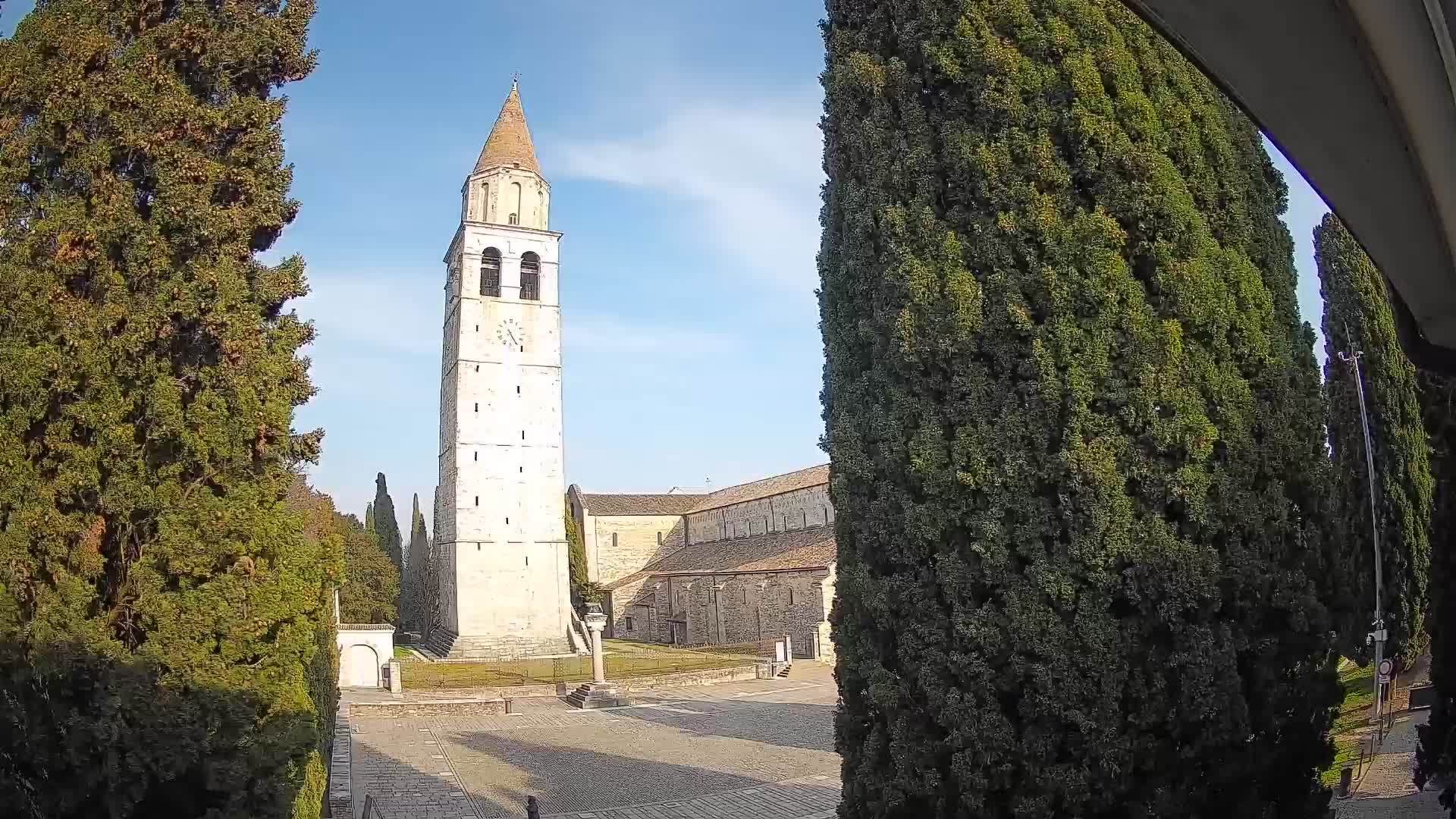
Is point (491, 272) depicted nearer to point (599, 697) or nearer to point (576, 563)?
point (576, 563)

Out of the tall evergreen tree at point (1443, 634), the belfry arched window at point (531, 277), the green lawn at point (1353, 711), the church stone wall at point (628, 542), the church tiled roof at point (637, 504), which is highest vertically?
the belfry arched window at point (531, 277)

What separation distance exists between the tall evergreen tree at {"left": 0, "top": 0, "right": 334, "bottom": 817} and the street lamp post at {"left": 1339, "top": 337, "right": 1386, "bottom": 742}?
1441 cm

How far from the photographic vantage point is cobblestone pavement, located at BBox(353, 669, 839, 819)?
1312 centimetres

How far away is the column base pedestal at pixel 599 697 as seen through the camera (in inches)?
950

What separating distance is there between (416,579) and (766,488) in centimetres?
2206

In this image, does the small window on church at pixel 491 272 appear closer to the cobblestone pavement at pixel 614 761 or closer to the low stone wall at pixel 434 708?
the low stone wall at pixel 434 708

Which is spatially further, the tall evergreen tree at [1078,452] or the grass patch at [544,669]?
the grass patch at [544,669]

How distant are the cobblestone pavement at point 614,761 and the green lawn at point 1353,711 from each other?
6843mm

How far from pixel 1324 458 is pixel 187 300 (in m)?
7.25

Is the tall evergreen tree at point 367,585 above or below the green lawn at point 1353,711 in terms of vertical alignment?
above

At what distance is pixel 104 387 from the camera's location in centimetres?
553

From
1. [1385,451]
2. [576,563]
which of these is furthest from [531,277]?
[1385,451]

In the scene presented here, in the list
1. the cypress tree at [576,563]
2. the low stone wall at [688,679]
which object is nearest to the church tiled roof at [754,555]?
the cypress tree at [576,563]

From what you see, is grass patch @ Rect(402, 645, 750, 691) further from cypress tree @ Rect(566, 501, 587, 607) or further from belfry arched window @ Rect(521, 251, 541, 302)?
belfry arched window @ Rect(521, 251, 541, 302)
